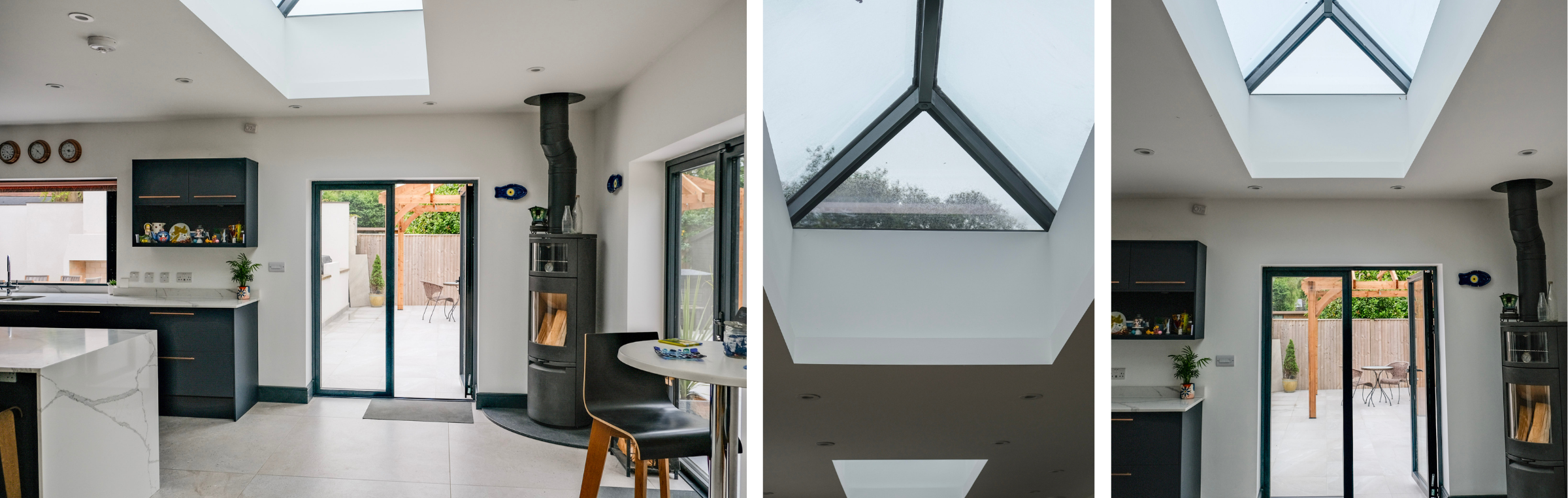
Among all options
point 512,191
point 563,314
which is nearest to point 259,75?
point 512,191

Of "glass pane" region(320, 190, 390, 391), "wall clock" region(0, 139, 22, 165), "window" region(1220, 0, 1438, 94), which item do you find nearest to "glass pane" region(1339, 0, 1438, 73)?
"window" region(1220, 0, 1438, 94)

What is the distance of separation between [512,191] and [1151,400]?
4.71m

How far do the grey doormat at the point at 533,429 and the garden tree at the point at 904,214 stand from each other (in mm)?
3832

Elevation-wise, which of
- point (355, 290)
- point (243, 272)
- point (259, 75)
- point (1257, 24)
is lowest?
point (355, 290)

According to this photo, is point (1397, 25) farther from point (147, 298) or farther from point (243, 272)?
point (147, 298)

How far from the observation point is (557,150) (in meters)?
4.51

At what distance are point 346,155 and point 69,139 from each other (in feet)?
6.85

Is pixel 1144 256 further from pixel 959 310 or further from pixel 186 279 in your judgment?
pixel 186 279

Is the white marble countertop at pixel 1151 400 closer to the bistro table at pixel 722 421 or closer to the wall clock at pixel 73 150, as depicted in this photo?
the bistro table at pixel 722 421

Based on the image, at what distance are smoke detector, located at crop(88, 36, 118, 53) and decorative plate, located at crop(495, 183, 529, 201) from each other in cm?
209

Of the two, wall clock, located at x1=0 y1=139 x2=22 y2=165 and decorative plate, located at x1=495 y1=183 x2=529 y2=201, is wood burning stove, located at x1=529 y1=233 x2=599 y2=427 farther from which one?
wall clock, located at x1=0 y1=139 x2=22 y2=165

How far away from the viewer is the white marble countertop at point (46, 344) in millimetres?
2656

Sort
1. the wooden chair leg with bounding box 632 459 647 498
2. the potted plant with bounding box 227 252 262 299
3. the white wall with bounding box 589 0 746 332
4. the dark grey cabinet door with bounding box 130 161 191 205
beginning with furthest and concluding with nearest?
1. the potted plant with bounding box 227 252 262 299
2. the dark grey cabinet door with bounding box 130 161 191 205
3. the white wall with bounding box 589 0 746 332
4. the wooden chair leg with bounding box 632 459 647 498

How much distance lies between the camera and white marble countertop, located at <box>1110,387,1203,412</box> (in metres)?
1.07
